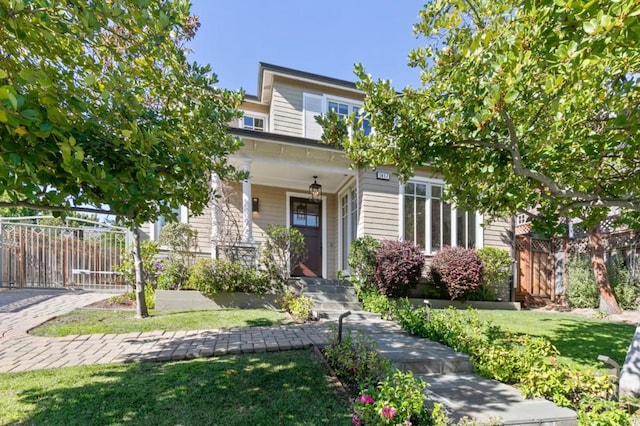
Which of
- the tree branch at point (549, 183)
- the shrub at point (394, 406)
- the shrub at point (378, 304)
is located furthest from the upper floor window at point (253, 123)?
the shrub at point (394, 406)

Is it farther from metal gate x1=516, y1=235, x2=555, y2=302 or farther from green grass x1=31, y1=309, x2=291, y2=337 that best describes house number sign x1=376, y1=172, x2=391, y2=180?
metal gate x1=516, y1=235, x2=555, y2=302

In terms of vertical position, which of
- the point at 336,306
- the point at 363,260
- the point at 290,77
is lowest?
the point at 336,306

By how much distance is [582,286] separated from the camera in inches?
364

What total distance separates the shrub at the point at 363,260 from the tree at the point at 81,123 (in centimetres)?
497

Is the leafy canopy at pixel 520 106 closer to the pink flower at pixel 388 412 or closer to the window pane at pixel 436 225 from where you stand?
the pink flower at pixel 388 412

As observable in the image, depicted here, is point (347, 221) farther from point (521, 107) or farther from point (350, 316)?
point (521, 107)

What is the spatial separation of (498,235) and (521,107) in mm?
7403

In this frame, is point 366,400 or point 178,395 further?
point 178,395

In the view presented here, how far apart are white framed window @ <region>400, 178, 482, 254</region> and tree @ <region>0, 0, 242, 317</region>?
264 inches

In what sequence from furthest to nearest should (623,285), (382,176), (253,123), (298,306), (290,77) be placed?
1. (253,123)
2. (290,77)
3. (382,176)
4. (623,285)
5. (298,306)

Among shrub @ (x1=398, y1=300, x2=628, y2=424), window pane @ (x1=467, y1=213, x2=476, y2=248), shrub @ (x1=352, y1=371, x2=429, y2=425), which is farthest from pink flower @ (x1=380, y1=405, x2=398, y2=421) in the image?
window pane @ (x1=467, y1=213, x2=476, y2=248)

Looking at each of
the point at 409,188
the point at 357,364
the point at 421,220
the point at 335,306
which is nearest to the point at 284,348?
the point at 357,364

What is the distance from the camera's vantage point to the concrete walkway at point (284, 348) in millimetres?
2990

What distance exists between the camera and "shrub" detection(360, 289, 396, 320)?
263 inches
